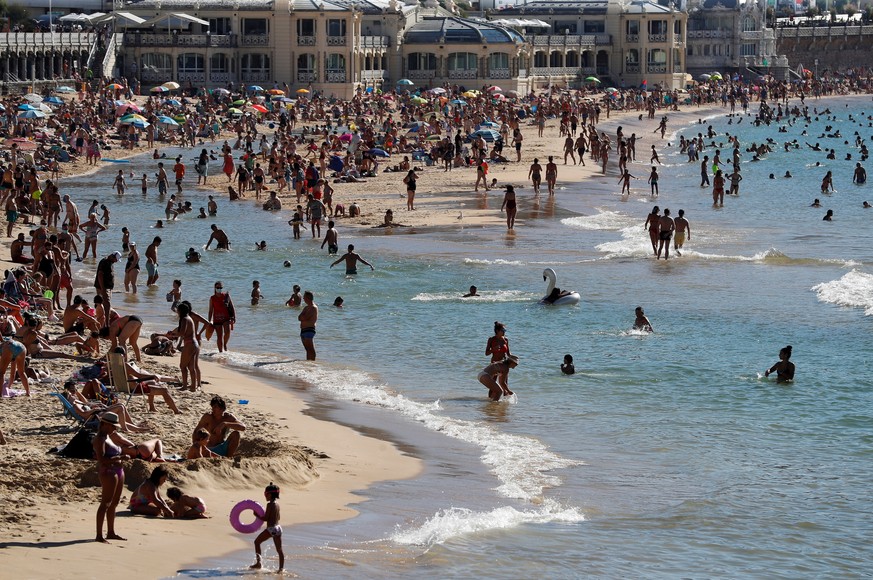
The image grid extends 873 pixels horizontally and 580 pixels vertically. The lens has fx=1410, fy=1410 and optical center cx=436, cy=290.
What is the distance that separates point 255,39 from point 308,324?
58.9m

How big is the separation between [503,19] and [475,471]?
86.9 m

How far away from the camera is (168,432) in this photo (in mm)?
14141

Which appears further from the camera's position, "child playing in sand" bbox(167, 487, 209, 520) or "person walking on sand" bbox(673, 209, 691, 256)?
→ "person walking on sand" bbox(673, 209, 691, 256)

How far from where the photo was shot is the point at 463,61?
8469 cm

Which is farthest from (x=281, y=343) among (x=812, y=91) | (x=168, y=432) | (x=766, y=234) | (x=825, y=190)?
(x=812, y=91)

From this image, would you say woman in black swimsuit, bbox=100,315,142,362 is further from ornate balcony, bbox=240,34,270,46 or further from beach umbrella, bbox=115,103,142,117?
ornate balcony, bbox=240,34,270,46

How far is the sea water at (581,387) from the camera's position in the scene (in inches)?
469

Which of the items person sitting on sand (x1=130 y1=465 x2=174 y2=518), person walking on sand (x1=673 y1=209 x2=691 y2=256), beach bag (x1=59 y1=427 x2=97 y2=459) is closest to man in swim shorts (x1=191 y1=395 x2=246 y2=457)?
beach bag (x1=59 y1=427 x2=97 y2=459)

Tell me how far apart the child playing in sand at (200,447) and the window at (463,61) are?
7296 cm

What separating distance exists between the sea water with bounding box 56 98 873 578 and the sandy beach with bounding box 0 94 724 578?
39 cm

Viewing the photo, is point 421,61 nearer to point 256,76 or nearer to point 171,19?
point 256,76

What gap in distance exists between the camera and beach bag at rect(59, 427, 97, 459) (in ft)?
41.3

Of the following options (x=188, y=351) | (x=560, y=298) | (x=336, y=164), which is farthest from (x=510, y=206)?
(x=188, y=351)

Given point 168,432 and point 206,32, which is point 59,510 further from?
point 206,32
